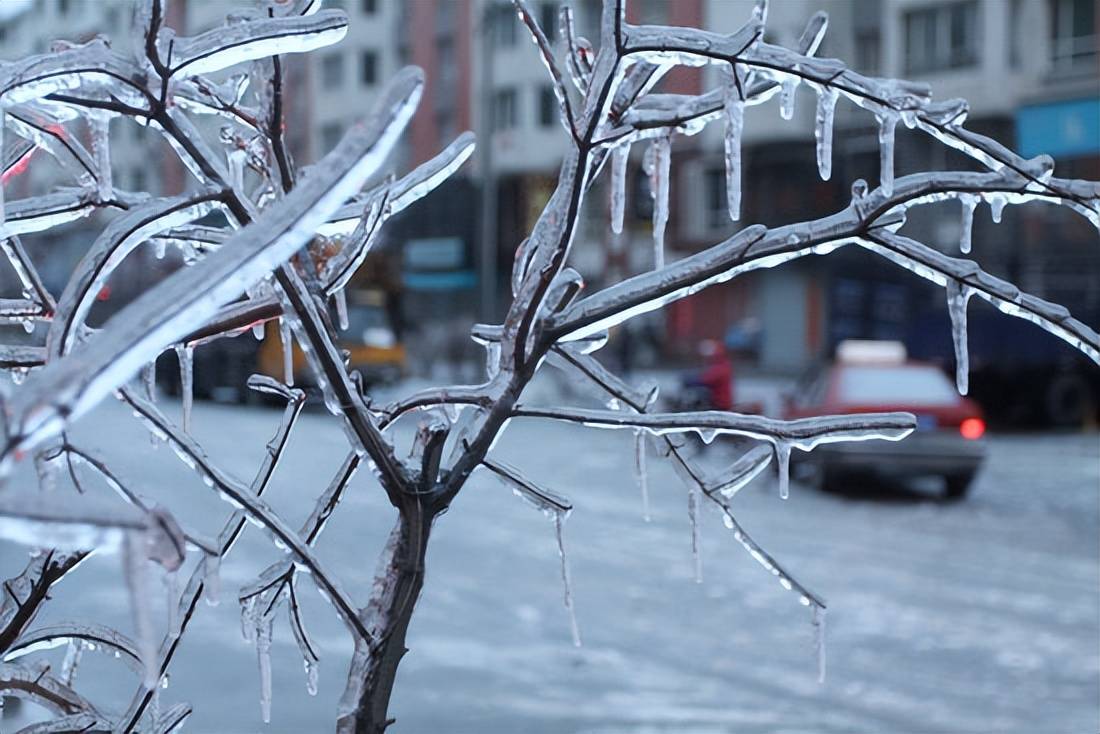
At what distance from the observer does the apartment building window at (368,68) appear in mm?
43812

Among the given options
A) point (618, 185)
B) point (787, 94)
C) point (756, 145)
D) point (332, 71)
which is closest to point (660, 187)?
point (618, 185)

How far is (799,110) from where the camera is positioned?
35.5 m

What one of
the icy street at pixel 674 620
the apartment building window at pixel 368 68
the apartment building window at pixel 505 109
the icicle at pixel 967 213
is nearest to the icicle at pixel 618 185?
the icicle at pixel 967 213

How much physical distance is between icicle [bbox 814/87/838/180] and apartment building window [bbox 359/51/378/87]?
42.5 m

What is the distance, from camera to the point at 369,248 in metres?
1.89

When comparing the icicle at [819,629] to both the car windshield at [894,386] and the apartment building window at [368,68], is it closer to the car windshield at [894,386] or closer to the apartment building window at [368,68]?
the car windshield at [894,386]

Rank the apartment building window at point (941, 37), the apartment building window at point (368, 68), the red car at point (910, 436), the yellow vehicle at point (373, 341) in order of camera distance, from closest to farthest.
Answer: the red car at point (910, 436)
the yellow vehicle at point (373, 341)
the apartment building window at point (941, 37)
the apartment building window at point (368, 68)

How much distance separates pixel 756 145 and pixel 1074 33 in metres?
10.4

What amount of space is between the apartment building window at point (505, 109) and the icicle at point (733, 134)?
41.2 meters

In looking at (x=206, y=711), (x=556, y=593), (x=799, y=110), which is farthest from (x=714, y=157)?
(x=206, y=711)

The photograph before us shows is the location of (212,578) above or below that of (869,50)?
below

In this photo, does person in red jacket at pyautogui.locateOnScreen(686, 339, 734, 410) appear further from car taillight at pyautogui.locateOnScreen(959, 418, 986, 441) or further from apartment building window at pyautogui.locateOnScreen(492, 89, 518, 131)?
apartment building window at pyautogui.locateOnScreen(492, 89, 518, 131)

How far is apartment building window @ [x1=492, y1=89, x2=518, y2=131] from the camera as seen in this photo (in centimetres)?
4281

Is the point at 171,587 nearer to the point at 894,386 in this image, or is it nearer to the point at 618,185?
the point at 618,185
